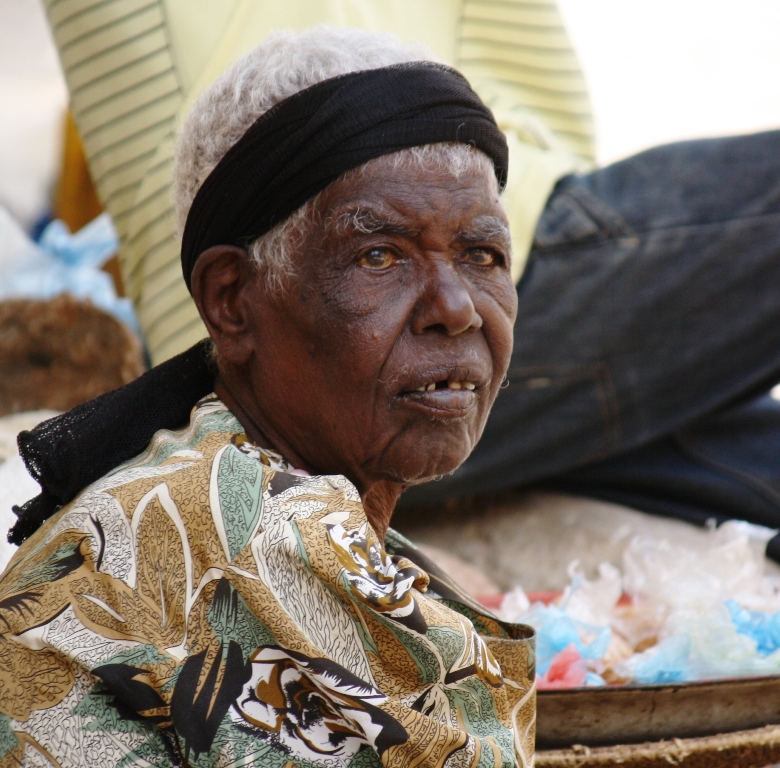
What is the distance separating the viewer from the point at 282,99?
180 centimetres

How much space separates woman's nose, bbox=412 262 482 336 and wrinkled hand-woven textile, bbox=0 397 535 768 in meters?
0.35

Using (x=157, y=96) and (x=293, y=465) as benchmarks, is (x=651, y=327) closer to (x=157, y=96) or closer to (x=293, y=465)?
(x=157, y=96)

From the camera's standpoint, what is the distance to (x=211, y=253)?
1.88 meters

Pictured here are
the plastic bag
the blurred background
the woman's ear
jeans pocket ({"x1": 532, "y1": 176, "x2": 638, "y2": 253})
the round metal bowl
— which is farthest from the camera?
the blurred background

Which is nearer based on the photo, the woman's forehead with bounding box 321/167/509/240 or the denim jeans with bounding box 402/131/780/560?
the woman's forehead with bounding box 321/167/509/240

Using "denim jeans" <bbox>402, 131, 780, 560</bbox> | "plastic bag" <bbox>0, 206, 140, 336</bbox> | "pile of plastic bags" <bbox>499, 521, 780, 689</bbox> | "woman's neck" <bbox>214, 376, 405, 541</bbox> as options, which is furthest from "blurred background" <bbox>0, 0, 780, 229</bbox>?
"woman's neck" <bbox>214, 376, 405, 541</bbox>

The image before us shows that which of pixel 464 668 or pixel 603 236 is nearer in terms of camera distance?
pixel 464 668

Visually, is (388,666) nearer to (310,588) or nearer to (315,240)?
(310,588)

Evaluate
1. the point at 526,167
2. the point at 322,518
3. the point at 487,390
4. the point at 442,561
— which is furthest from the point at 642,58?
the point at 322,518

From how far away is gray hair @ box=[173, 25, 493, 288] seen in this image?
181cm

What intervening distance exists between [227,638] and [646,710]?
1084 mm

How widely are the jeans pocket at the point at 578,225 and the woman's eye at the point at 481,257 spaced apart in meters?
1.54

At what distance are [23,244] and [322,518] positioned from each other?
135 inches

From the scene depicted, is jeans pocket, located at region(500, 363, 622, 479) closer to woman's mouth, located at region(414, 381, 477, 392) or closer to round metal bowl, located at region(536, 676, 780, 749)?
round metal bowl, located at region(536, 676, 780, 749)
